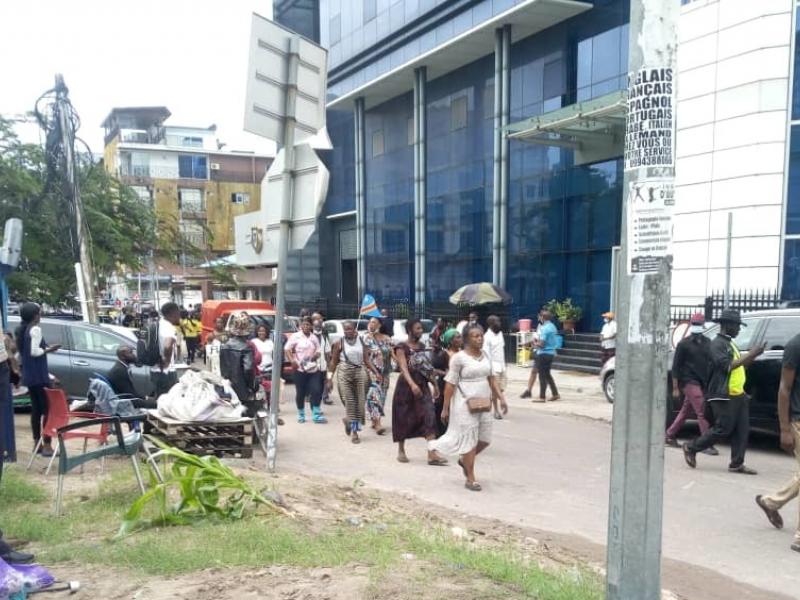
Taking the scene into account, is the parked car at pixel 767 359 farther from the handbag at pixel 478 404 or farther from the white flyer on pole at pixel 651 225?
the white flyer on pole at pixel 651 225

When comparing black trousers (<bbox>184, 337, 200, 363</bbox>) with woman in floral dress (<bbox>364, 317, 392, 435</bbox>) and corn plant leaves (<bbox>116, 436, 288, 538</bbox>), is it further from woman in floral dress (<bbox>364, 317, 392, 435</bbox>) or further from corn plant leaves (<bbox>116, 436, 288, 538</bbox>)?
corn plant leaves (<bbox>116, 436, 288, 538</bbox>)

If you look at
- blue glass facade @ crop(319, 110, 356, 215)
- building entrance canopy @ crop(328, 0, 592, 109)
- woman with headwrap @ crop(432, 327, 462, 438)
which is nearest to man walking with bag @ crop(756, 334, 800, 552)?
woman with headwrap @ crop(432, 327, 462, 438)

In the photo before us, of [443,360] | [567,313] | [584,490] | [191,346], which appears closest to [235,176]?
[191,346]

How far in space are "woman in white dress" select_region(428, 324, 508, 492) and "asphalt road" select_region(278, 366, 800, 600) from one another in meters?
0.43

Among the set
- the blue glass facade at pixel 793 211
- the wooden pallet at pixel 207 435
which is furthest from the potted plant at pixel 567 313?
the wooden pallet at pixel 207 435

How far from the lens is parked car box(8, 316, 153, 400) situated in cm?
1060

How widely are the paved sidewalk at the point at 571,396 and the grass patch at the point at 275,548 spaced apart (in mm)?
7148

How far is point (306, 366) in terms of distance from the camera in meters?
10.2

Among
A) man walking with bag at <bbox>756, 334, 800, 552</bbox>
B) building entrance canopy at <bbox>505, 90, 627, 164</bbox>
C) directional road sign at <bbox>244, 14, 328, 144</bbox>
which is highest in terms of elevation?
building entrance canopy at <bbox>505, 90, 627, 164</bbox>

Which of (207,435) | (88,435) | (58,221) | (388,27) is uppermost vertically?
(388,27)

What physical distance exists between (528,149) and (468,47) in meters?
4.54

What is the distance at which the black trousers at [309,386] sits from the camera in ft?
33.9

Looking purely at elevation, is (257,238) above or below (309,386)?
above

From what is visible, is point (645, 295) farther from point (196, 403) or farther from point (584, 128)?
point (584, 128)
